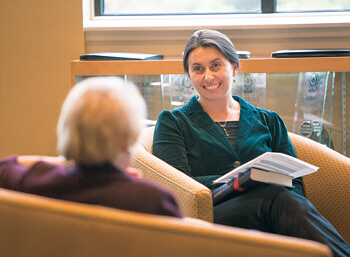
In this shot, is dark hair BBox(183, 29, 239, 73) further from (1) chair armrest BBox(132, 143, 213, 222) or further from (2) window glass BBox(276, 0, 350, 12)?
(2) window glass BBox(276, 0, 350, 12)

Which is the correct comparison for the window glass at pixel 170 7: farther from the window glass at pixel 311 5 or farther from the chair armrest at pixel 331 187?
the chair armrest at pixel 331 187

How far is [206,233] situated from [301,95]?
6.60 ft

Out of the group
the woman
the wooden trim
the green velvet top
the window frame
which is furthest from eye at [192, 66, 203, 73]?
the window frame

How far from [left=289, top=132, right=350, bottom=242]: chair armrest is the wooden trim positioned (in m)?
0.60

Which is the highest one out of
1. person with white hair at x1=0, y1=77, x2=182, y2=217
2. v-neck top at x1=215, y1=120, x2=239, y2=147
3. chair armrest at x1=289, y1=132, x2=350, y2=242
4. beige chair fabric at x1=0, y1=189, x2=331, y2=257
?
person with white hair at x1=0, y1=77, x2=182, y2=217

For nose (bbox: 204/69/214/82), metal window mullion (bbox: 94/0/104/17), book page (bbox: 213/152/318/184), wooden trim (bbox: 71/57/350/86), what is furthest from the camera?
metal window mullion (bbox: 94/0/104/17)

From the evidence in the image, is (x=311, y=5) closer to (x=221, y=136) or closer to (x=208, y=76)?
(x=208, y=76)

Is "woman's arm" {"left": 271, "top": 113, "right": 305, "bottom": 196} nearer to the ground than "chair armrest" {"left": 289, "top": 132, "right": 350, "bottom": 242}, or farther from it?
farther from it

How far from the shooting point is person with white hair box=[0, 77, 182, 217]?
0.93 m

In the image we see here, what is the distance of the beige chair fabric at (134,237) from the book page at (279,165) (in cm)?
77

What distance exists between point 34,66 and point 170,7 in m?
1.06

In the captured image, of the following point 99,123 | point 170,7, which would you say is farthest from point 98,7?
point 99,123

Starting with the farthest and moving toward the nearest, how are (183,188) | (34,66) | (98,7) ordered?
(98,7) < (34,66) < (183,188)

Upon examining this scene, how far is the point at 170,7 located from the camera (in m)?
3.38
